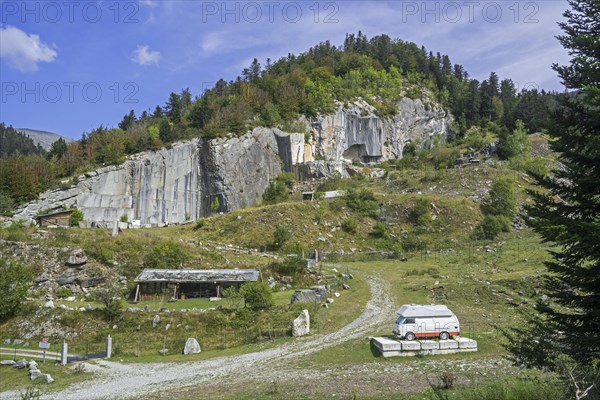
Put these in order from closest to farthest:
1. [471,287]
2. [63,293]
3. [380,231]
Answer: [471,287] → [63,293] → [380,231]

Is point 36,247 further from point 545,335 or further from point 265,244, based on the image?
point 545,335

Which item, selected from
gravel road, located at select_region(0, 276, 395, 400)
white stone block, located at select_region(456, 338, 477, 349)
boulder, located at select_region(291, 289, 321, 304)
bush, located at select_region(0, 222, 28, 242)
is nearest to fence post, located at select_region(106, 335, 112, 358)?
gravel road, located at select_region(0, 276, 395, 400)

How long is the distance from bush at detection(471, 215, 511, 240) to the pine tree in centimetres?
4292

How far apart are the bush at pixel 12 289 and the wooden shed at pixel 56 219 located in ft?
76.4

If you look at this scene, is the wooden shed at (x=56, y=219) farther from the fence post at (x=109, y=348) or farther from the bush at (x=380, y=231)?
the bush at (x=380, y=231)

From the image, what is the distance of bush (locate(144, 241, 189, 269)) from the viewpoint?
122 feet

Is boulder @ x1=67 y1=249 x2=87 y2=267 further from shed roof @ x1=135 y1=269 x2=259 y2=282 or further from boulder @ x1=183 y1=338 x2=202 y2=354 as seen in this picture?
boulder @ x1=183 y1=338 x2=202 y2=354

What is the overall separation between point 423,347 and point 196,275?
19984mm

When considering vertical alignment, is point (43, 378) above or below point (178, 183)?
below

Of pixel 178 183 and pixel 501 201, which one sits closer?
pixel 501 201

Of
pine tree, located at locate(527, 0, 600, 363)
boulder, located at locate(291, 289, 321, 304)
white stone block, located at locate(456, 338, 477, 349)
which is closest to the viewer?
pine tree, located at locate(527, 0, 600, 363)

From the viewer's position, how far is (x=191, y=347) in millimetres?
22016

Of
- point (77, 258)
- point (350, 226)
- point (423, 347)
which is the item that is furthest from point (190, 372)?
point (350, 226)

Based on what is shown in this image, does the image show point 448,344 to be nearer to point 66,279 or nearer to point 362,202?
point 66,279
